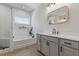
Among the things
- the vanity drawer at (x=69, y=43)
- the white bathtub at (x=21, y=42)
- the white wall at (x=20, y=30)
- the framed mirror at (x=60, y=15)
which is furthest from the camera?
the white bathtub at (x=21, y=42)

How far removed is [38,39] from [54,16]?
2.92ft

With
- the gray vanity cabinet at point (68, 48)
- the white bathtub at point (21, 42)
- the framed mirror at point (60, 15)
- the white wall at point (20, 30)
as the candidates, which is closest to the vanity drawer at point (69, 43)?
the gray vanity cabinet at point (68, 48)

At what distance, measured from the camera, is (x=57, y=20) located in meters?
2.40

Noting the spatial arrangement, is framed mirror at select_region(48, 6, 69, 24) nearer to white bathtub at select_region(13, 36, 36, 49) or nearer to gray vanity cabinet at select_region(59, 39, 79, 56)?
gray vanity cabinet at select_region(59, 39, 79, 56)

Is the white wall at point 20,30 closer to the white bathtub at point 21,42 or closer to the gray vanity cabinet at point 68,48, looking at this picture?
the white bathtub at point 21,42

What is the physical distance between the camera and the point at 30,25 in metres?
2.33

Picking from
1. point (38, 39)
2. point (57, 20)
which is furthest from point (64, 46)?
point (38, 39)

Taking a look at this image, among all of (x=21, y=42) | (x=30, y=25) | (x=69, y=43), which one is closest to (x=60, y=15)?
(x=30, y=25)

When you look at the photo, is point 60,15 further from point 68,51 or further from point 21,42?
point 21,42

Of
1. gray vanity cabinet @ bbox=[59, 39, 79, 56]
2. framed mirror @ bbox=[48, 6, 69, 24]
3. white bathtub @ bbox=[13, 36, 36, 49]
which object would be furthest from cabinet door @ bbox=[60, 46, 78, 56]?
white bathtub @ bbox=[13, 36, 36, 49]

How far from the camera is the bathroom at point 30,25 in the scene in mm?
1912

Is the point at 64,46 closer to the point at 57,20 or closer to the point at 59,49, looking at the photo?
the point at 59,49

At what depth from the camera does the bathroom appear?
6.27 ft

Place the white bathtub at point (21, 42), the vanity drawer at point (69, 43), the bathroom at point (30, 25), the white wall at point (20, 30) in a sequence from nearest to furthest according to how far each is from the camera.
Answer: the vanity drawer at point (69, 43), the bathroom at point (30, 25), the white wall at point (20, 30), the white bathtub at point (21, 42)
